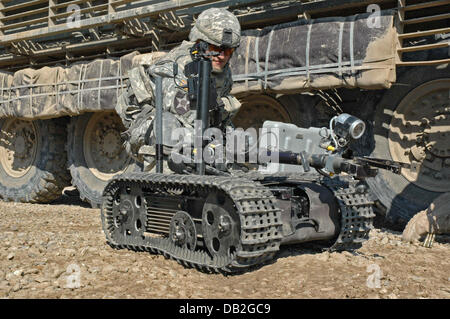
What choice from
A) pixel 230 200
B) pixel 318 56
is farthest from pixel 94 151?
pixel 230 200

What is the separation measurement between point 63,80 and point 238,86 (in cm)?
401

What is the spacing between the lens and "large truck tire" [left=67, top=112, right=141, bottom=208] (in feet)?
31.4

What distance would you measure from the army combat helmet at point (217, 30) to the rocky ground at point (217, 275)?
2.32 meters

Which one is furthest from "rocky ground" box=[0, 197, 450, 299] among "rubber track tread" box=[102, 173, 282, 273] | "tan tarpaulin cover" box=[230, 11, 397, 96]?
"tan tarpaulin cover" box=[230, 11, 397, 96]

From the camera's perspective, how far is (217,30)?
214 inches

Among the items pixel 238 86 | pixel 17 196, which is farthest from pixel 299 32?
pixel 17 196

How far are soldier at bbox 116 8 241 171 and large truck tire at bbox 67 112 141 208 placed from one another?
3326 mm

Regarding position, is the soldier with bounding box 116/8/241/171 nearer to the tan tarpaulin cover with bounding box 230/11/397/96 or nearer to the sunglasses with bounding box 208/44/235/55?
the sunglasses with bounding box 208/44/235/55

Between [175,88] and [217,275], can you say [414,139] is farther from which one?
[217,275]

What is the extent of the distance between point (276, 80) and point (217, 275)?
131 inches

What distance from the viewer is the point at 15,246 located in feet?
16.8

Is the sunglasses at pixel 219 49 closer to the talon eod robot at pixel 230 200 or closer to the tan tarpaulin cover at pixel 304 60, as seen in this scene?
the talon eod robot at pixel 230 200

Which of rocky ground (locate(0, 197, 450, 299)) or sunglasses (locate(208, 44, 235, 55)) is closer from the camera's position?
rocky ground (locate(0, 197, 450, 299))

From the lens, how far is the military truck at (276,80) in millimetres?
6203
